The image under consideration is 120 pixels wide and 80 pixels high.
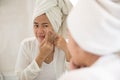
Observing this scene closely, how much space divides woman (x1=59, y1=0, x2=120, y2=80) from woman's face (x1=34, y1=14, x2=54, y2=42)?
2.94 feet

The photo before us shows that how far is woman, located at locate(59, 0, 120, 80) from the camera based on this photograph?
51cm

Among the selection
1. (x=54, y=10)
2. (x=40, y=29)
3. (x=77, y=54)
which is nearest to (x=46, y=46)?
(x=40, y=29)

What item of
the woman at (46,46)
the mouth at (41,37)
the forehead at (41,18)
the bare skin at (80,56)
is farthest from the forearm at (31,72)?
the bare skin at (80,56)

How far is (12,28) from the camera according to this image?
1.77 metres

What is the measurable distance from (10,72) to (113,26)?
4.45 feet

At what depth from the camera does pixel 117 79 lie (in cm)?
52

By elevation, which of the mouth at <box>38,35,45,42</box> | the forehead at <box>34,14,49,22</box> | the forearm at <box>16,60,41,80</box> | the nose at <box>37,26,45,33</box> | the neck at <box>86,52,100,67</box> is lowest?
the forearm at <box>16,60,41,80</box>

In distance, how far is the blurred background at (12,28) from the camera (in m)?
1.74

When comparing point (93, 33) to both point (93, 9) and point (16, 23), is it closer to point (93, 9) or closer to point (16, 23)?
point (93, 9)

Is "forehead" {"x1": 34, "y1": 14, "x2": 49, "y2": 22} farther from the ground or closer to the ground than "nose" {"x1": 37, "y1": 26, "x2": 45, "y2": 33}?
farther from the ground

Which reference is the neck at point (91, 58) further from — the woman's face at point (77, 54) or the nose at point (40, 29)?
the nose at point (40, 29)

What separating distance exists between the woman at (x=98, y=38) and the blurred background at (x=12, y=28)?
1212 millimetres

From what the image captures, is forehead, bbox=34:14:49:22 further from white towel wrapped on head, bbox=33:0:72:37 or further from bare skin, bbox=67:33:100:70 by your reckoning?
bare skin, bbox=67:33:100:70

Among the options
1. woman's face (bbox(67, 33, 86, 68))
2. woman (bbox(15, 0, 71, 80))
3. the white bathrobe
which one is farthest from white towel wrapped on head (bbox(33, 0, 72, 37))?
woman's face (bbox(67, 33, 86, 68))
